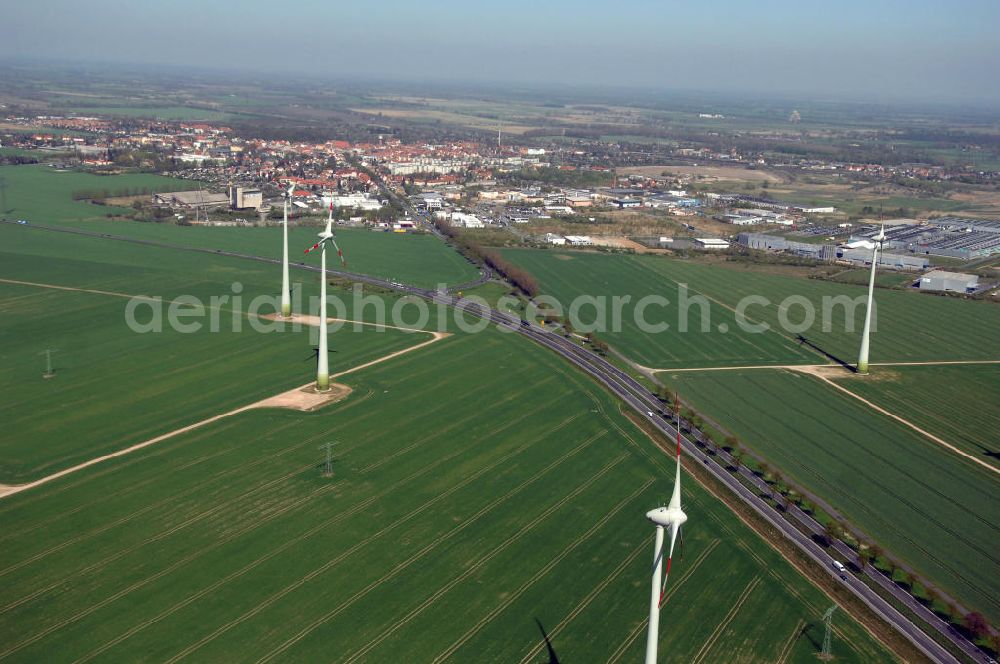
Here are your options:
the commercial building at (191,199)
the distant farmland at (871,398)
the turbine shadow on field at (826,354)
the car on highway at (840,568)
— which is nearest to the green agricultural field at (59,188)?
the commercial building at (191,199)

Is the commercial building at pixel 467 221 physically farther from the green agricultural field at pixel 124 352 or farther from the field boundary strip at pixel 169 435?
the field boundary strip at pixel 169 435

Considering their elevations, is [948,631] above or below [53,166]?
below

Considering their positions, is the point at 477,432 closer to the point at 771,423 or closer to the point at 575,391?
the point at 575,391

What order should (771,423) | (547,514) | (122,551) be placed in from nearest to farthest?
(122,551), (547,514), (771,423)

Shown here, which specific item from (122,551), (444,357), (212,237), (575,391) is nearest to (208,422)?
(122,551)

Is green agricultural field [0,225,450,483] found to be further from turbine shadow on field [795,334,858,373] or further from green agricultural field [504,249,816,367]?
turbine shadow on field [795,334,858,373]

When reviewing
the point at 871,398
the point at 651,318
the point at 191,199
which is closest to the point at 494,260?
the point at 651,318
